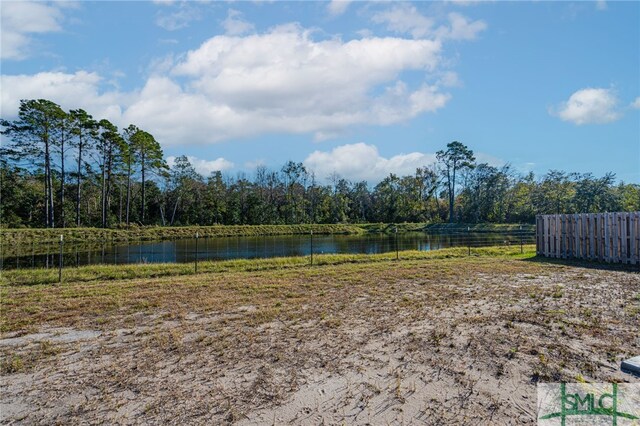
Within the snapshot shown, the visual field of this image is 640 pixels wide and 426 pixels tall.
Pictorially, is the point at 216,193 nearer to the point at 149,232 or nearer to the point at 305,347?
the point at 149,232

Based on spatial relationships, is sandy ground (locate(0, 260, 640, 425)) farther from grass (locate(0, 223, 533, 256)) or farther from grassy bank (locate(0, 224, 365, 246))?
grassy bank (locate(0, 224, 365, 246))

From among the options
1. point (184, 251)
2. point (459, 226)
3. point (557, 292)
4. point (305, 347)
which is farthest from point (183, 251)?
point (459, 226)

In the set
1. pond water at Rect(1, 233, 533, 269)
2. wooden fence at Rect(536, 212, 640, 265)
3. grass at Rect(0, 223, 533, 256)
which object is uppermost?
wooden fence at Rect(536, 212, 640, 265)

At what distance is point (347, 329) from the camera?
5.02m

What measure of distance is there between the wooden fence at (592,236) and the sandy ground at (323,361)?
749 cm

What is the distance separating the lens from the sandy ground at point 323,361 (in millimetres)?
2949

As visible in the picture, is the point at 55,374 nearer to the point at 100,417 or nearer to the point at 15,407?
the point at 15,407

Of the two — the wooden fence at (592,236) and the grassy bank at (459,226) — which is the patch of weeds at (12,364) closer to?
the wooden fence at (592,236)

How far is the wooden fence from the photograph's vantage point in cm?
1233

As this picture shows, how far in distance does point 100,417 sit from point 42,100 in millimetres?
42814

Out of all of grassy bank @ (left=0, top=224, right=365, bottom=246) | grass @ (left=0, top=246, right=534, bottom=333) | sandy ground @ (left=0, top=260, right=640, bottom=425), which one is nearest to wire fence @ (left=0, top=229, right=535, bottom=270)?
grassy bank @ (left=0, top=224, right=365, bottom=246)

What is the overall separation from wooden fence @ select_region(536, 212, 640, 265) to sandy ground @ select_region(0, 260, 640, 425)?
749 cm

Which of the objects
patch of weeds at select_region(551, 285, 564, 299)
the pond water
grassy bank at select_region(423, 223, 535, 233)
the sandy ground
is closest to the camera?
the sandy ground

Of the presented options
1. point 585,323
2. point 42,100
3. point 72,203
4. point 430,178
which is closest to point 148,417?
point 585,323
